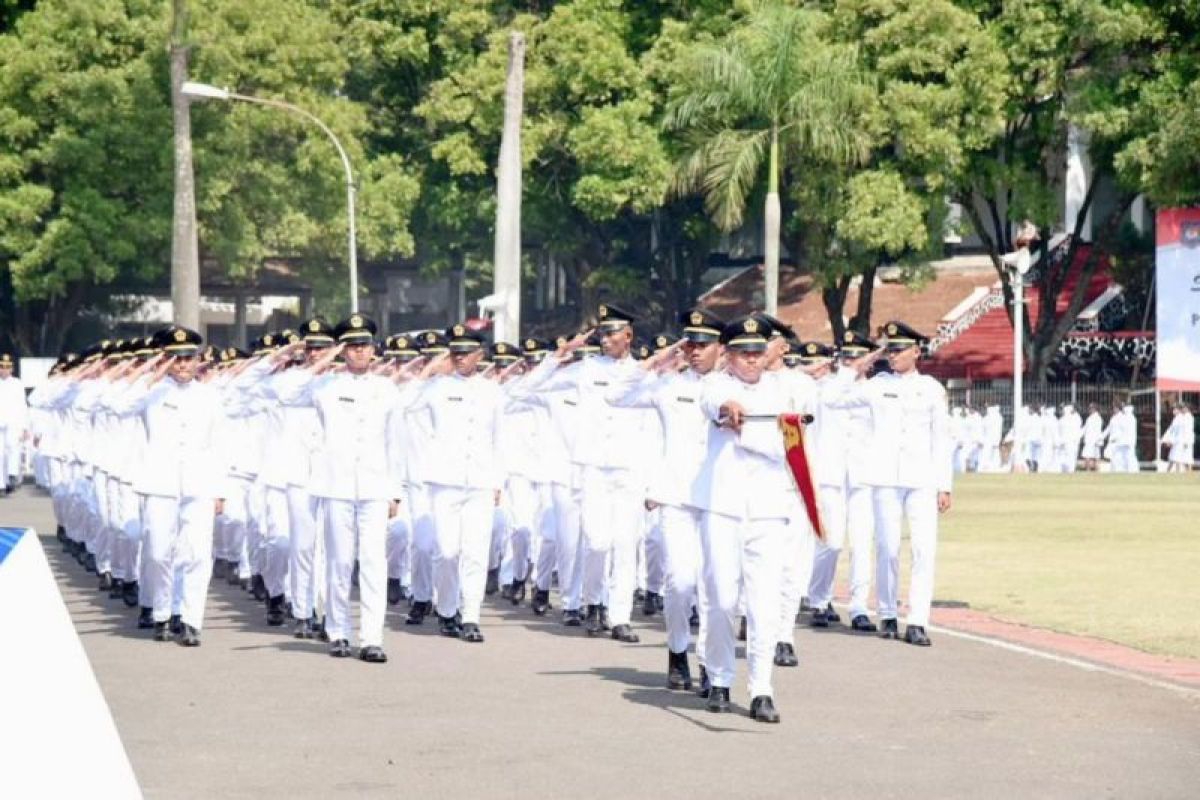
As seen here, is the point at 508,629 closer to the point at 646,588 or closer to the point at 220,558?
the point at 646,588

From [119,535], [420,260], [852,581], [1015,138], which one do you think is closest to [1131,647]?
[852,581]

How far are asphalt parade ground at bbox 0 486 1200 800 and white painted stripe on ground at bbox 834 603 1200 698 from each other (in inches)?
3.0

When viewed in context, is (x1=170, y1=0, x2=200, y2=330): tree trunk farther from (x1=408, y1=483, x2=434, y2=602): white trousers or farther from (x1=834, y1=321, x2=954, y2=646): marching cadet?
(x1=834, y1=321, x2=954, y2=646): marching cadet

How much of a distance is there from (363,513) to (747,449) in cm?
369


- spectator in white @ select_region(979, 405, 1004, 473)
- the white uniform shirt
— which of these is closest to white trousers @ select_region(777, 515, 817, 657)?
the white uniform shirt

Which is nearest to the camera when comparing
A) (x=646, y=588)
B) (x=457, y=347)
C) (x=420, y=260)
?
(x=457, y=347)

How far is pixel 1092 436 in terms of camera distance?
166 feet

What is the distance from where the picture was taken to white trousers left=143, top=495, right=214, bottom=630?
16438mm

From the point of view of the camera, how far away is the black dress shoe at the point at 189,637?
1628cm

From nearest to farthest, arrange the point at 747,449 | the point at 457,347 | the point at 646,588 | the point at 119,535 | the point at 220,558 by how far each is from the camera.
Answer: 1. the point at 747,449
2. the point at 457,347
3. the point at 646,588
4. the point at 119,535
5. the point at 220,558

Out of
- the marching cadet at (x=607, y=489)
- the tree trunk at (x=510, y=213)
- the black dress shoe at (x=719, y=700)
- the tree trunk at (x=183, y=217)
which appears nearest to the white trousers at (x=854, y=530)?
the marching cadet at (x=607, y=489)

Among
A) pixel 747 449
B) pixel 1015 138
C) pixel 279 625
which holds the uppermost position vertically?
pixel 1015 138

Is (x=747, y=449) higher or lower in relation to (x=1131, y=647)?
higher

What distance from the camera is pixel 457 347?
17.5 metres
